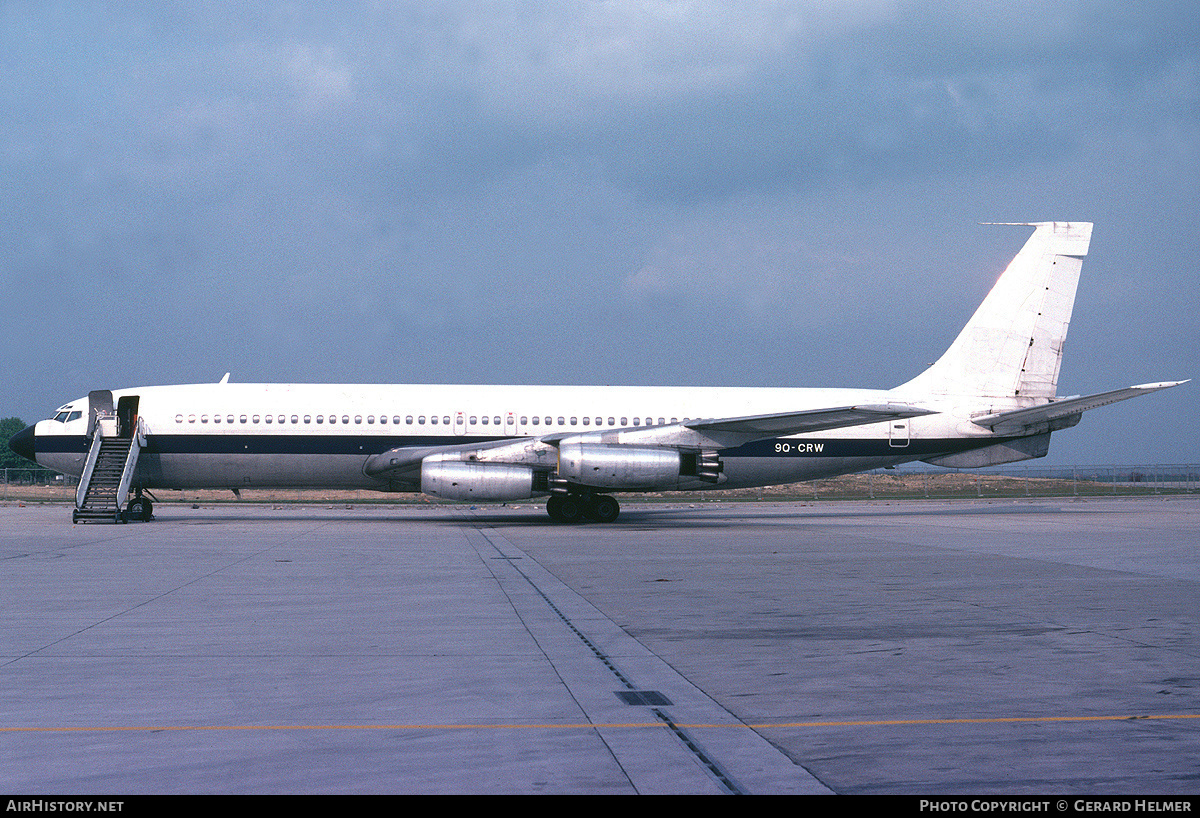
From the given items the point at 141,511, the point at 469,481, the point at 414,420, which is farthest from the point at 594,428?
the point at 141,511

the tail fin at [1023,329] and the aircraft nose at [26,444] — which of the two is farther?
the tail fin at [1023,329]

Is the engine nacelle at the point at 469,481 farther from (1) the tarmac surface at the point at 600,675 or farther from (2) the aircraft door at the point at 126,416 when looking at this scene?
(1) the tarmac surface at the point at 600,675

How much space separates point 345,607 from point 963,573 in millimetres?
8651

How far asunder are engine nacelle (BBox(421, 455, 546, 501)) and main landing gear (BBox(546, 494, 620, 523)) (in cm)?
272

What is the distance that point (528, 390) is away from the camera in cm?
2964

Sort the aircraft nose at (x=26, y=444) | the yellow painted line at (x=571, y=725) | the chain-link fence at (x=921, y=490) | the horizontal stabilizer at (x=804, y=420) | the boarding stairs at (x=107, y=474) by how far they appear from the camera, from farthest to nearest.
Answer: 1. the chain-link fence at (x=921, y=490)
2. the aircraft nose at (x=26, y=444)
3. the boarding stairs at (x=107, y=474)
4. the horizontal stabilizer at (x=804, y=420)
5. the yellow painted line at (x=571, y=725)

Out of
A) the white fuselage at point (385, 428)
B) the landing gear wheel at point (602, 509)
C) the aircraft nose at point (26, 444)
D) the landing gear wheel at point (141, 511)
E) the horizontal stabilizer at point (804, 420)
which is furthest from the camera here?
the aircraft nose at point (26, 444)

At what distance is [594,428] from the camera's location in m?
29.1

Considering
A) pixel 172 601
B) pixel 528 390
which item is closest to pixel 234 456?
pixel 528 390

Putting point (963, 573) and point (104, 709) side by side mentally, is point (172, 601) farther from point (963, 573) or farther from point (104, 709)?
point (963, 573)

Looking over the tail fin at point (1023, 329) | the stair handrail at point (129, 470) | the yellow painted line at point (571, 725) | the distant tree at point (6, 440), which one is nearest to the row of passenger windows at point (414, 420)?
the stair handrail at point (129, 470)

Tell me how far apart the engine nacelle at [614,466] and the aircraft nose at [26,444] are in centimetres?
1520

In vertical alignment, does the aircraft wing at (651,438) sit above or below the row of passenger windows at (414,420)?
below

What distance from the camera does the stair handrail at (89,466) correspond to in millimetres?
27075
